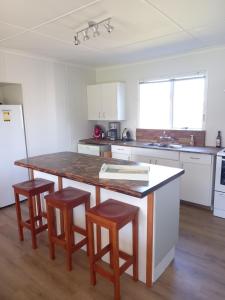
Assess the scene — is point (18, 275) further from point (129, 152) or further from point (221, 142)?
point (221, 142)

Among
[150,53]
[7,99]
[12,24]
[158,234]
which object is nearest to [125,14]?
[12,24]

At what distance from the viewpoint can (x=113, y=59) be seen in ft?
13.3

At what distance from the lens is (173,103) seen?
4.05 m

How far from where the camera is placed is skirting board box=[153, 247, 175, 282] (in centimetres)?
197

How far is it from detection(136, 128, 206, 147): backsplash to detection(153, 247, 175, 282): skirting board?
2.14 meters

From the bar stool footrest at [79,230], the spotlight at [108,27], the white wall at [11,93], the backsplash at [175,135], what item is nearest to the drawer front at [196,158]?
the backsplash at [175,135]

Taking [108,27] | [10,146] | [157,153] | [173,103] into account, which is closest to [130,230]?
[157,153]

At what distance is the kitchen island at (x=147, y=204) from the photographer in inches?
70.4

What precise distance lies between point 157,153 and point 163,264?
1.91 metres

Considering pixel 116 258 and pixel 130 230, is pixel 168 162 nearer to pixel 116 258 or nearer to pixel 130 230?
pixel 130 230

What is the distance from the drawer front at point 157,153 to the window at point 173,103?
2.48ft

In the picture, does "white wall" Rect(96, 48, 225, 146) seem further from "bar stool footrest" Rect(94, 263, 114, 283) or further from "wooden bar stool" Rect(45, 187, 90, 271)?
"bar stool footrest" Rect(94, 263, 114, 283)

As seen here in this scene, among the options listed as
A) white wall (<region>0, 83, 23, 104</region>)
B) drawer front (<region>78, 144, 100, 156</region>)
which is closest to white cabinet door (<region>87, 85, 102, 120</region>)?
drawer front (<region>78, 144, 100, 156</region>)

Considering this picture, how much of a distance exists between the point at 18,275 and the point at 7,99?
2.92m
